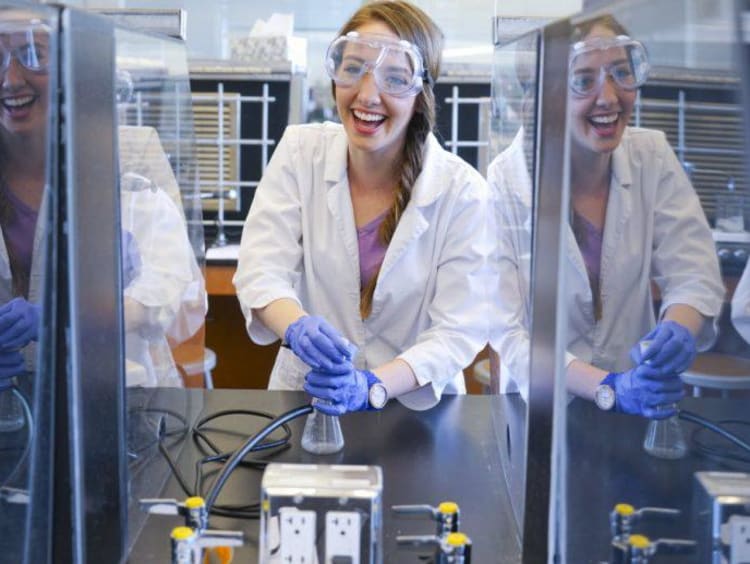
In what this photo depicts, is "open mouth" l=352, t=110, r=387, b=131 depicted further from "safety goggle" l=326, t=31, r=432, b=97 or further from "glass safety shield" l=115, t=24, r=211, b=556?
"glass safety shield" l=115, t=24, r=211, b=556

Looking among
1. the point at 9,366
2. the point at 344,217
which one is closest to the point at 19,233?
the point at 9,366

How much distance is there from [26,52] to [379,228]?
1.13 metres

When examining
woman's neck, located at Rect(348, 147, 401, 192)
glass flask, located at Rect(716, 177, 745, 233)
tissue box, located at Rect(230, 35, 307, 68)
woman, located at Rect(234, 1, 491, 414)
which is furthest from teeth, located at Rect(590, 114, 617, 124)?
tissue box, located at Rect(230, 35, 307, 68)

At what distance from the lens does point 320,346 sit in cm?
139

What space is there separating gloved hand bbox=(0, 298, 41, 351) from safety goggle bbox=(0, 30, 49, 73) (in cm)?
23

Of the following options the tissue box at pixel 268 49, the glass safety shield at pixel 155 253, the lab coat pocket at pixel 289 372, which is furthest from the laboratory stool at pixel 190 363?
the tissue box at pixel 268 49

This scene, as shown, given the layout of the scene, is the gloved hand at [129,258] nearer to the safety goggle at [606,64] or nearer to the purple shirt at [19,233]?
the purple shirt at [19,233]

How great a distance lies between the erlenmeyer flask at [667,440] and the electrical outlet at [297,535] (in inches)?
14.1

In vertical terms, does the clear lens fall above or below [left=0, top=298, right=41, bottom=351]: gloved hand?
above

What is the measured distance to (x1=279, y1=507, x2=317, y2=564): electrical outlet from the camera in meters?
0.86

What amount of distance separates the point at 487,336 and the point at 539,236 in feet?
2.79

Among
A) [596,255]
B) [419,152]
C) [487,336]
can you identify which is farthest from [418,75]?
[596,255]

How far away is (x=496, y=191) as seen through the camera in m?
1.44

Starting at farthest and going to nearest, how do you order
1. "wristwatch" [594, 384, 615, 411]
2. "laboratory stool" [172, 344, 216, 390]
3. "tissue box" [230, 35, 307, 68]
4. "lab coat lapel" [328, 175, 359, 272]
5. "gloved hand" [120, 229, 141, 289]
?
"tissue box" [230, 35, 307, 68], "lab coat lapel" [328, 175, 359, 272], "laboratory stool" [172, 344, 216, 390], "gloved hand" [120, 229, 141, 289], "wristwatch" [594, 384, 615, 411]
